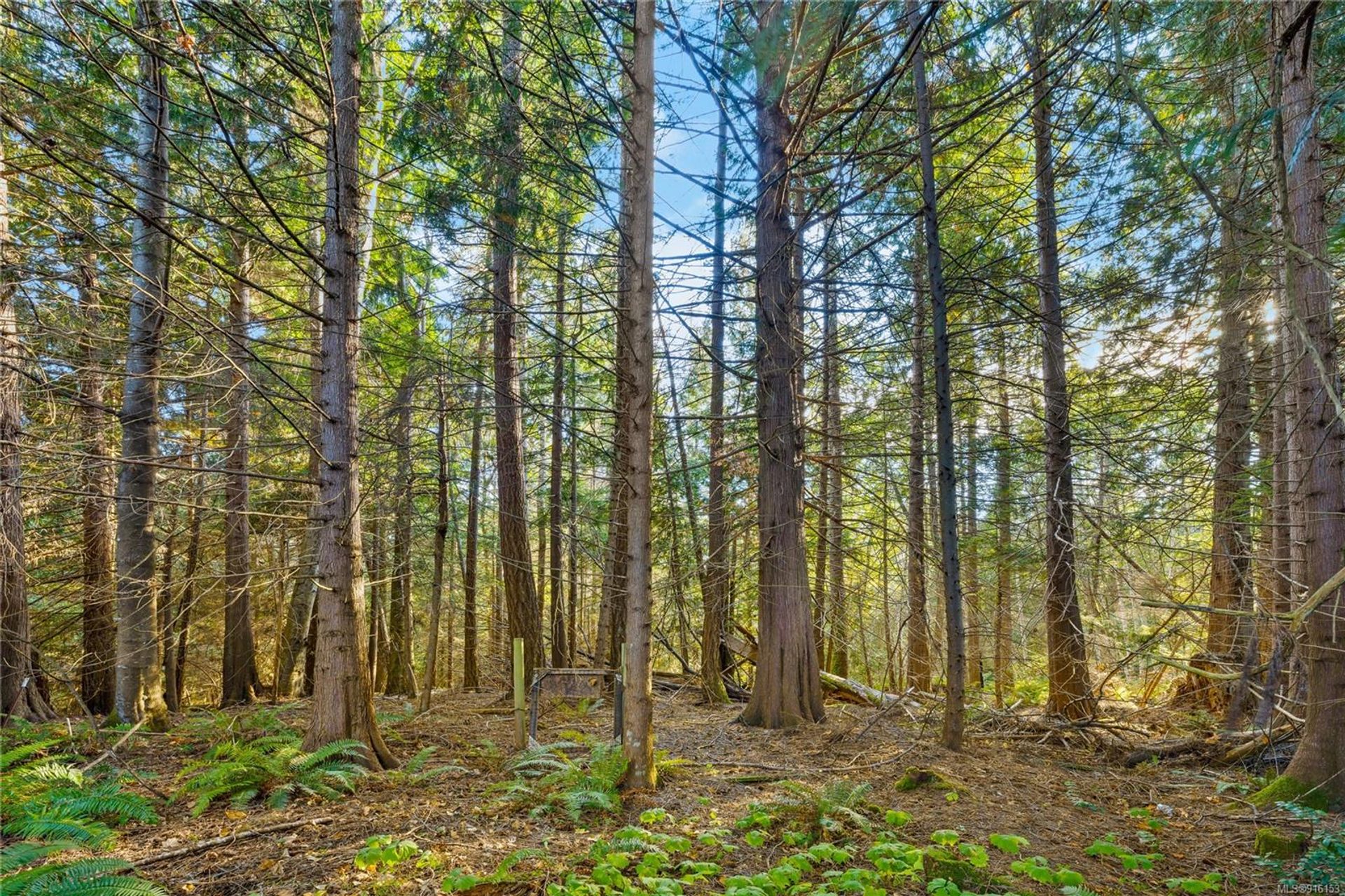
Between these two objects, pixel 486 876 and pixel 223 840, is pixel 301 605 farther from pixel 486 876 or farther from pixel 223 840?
pixel 486 876

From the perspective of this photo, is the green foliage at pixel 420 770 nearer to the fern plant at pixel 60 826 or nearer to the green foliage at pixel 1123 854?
the fern plant at pixel 60 826

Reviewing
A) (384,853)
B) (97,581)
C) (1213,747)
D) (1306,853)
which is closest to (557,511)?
(97,581)

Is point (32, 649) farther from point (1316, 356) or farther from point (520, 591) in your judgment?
point (1316, 356)

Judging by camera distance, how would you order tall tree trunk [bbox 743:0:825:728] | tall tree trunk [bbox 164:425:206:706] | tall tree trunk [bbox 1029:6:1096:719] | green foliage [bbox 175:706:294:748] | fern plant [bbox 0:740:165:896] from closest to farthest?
fern plant [bbox 0:740:165:896], green foliage [bbox 175:706:294:748], tall tree trunk [bbox 1029:6:1096:719], tall tree trunk [bbox 743:0:825:728], tall tree trunk [bbox 164:425:206:706]

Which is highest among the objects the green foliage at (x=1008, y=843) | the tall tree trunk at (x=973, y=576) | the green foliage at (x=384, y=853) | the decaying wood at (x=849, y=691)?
the tall tree trunk at (x=973, y=576)

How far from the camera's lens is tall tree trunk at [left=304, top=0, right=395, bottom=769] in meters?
5.24

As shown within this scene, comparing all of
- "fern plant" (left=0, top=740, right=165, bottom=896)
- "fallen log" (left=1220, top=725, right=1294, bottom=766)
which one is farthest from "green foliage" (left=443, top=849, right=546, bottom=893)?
"fallen log" (left=1220, top=725, right=1294, bottom=766)

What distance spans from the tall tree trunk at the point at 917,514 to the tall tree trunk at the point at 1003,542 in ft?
2.70

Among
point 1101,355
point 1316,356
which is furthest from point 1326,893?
point 1101,355

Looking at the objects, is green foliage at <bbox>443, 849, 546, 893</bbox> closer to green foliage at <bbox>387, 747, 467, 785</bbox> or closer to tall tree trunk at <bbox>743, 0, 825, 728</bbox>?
green foliage at <bbox>387, 747, 467, 785</bbox>

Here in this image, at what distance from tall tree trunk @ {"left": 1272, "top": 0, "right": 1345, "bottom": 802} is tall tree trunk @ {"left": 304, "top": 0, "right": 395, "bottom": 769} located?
6.92 meters

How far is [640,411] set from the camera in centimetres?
477

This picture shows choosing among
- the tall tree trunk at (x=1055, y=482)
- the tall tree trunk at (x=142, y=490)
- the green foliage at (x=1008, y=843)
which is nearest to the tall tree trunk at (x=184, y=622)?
the tall tree trunk at (x=142, y=490)

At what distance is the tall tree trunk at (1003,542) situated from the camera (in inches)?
304
